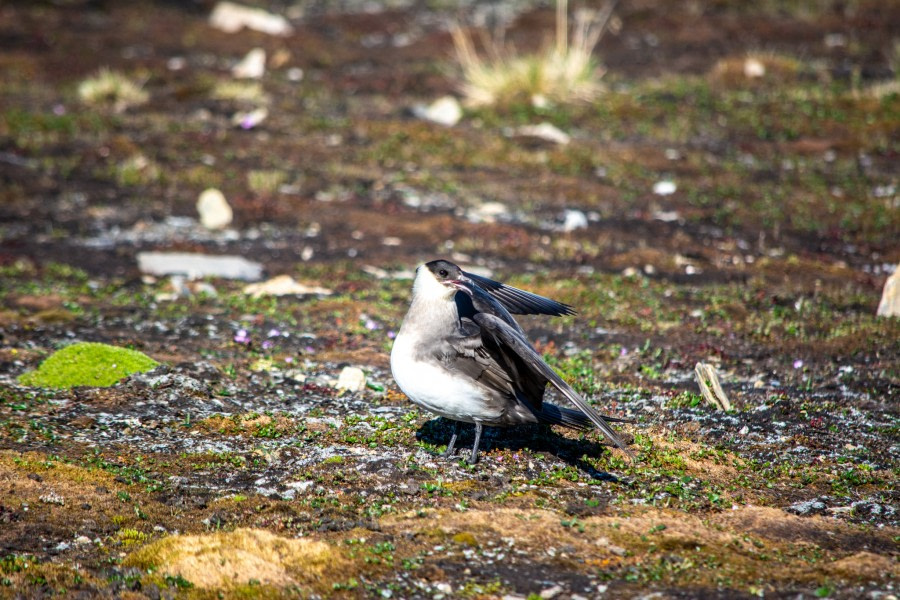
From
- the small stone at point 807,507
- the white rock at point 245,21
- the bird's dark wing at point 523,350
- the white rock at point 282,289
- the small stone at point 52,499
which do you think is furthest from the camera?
the white rock at point 245,21

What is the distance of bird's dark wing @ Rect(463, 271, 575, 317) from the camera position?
7852mm

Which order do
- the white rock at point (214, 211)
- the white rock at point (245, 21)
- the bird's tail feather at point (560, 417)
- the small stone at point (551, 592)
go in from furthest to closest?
the white rock at point (245, 21) < the white rock at point (214, 211) < the bird's tail feather at point (560, 417) < the small stone at point (551, 592)

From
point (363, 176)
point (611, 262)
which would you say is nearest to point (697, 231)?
point (611, 262)

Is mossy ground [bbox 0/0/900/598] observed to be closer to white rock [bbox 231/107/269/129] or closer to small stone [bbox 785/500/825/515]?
small stone [bbox 785/500/825/515]

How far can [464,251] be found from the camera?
15.9 m

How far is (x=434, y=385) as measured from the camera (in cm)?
685

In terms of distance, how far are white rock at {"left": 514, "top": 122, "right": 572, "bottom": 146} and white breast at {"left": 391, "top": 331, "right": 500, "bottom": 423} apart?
1546 centimetres

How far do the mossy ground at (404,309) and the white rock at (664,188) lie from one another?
0.24m

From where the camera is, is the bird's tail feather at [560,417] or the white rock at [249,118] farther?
the white rock at [249,118]

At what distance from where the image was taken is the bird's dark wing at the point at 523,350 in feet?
20.8

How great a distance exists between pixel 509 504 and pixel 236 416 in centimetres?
312

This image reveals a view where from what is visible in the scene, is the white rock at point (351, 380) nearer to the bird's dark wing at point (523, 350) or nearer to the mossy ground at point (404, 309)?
the mossy ground at point (404, 309)

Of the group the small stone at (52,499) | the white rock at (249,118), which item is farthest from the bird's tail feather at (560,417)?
the white rock at (249,118)

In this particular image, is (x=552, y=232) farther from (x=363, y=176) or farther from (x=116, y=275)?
(x=116, y=275)
